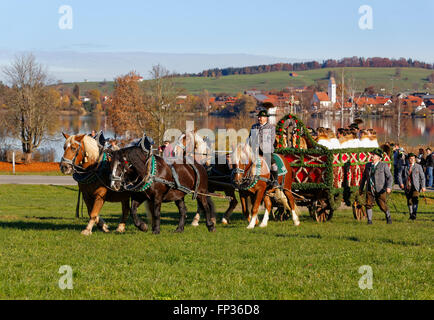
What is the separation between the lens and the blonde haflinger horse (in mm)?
14711

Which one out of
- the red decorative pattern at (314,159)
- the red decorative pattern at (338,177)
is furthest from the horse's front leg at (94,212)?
the red decorative pattern at (338,177)

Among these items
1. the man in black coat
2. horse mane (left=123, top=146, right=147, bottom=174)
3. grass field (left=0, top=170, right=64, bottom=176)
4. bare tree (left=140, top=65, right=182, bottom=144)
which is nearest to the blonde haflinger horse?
the man in black coat

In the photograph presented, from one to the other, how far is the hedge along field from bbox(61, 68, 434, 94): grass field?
13963cm

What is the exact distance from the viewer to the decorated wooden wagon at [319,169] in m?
16.5

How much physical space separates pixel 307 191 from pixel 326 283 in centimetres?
859

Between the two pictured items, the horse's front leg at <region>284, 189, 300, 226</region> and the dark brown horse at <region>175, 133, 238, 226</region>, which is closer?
the dark brown horse at <region>175, 133, 238, 226</region>

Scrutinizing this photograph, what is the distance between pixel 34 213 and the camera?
21.4 meters

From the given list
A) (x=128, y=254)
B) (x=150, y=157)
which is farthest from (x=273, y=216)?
(x=128, y=254)

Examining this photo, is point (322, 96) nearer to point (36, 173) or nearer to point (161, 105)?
point (161, 105)

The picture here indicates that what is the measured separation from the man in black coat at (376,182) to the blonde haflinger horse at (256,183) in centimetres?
213

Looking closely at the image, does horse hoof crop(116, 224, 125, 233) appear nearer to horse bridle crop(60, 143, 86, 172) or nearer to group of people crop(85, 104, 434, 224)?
horse bridle crop(60, 143, 86, 172)

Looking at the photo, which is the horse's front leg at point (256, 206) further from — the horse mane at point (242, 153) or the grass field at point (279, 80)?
the grass field at point (279, 80)

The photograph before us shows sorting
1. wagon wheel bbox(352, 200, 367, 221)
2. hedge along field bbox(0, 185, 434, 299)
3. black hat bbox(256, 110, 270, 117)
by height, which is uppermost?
black hat bbox(256, 110, 270, 117)

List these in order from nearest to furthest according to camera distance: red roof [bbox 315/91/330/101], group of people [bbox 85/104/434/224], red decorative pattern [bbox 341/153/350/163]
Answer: group of people [bbox 85/104/434/224]
red decorative pattern [bbox 341/153/350/163]
red roof [bbox 315/91/330/101]
